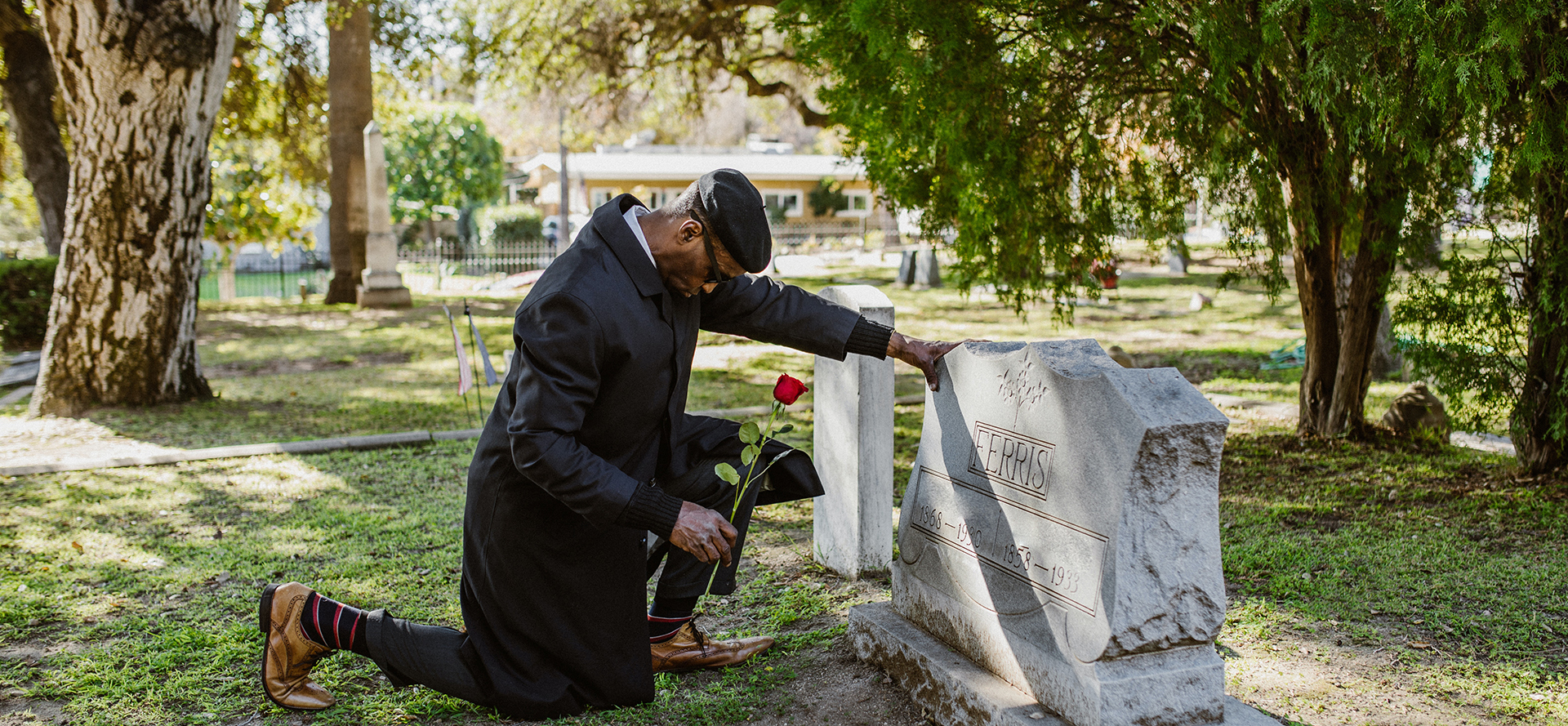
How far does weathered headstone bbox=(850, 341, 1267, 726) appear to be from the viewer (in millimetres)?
2461

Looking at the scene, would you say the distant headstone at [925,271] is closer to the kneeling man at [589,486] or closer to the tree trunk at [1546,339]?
the tree trunk at [1546,339]

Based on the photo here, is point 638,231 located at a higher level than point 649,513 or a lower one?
higher

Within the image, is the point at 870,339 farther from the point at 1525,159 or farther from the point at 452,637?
the point at 1525,159

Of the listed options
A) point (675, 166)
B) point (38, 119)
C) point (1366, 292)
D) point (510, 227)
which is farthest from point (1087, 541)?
point (675, 166)

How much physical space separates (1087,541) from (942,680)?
2.28 ft

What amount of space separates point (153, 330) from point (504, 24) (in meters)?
9.05

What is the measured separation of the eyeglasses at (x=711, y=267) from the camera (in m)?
2.83

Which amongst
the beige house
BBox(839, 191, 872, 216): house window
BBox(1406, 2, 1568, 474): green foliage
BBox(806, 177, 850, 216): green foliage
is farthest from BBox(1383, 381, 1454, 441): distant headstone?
BBox(806, 177, 850, 216): green foliage

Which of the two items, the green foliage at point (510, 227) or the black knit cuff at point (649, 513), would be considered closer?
the black knit cuff at point (649, 513)

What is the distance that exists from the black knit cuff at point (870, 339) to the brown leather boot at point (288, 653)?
5.95 ft

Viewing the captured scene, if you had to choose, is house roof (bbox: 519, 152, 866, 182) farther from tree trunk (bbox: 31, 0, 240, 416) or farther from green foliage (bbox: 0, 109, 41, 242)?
tree trunk (bbox: 31, 0, 240, 416)

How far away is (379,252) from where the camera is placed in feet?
57.5

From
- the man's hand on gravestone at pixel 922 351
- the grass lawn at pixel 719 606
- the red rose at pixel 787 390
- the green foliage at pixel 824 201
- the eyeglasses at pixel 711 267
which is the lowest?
the grass lawn at pixel 719 606

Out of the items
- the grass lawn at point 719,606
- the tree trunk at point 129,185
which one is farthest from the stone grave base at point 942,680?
the tree trunk at point 129,185
